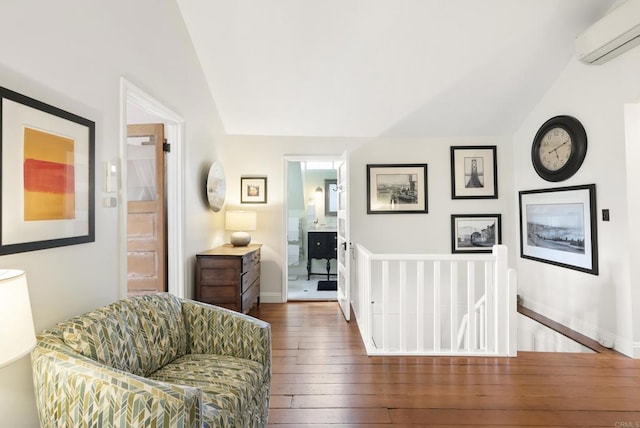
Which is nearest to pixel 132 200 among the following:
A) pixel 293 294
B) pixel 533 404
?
pixel 293 294

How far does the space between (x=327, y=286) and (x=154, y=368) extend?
4.07 m

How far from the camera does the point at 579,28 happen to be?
2.88 metres

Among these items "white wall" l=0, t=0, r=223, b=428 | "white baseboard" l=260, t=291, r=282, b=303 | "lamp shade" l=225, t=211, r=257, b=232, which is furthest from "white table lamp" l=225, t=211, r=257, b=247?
"white wall" l=0, t=0, r=223, b=428

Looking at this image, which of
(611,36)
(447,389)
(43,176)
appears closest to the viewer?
(43,176)

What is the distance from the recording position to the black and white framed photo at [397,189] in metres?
4.17

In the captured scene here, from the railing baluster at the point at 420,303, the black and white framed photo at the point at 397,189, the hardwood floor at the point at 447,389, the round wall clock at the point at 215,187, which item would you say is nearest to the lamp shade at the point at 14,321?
the hardwood floor at the point at 447,389

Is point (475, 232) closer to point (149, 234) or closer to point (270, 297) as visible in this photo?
point (270, 297)

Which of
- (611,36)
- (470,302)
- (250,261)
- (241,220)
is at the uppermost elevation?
(611,36)

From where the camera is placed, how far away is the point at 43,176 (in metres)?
1.42

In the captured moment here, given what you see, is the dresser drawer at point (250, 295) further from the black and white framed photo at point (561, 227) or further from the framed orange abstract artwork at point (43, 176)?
the black and white framed photo at point (561, 227)

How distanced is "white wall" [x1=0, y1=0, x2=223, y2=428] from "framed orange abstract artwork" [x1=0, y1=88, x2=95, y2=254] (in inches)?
2.2

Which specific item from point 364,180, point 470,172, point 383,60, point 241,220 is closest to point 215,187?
point 241,220

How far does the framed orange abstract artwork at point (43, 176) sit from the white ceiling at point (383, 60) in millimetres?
1746

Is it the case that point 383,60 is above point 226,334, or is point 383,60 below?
above
